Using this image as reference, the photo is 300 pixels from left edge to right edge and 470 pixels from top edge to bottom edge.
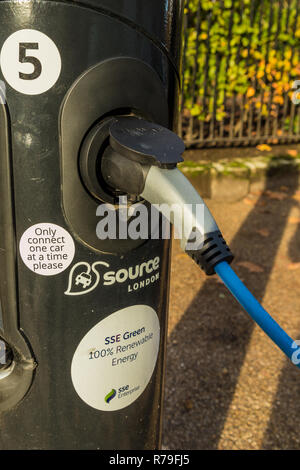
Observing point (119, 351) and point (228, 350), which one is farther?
point (228, 350)

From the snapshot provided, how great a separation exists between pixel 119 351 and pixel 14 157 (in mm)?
482

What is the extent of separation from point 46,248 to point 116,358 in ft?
1.01

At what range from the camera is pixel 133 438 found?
52.7 inches

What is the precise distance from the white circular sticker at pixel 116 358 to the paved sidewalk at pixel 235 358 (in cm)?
127

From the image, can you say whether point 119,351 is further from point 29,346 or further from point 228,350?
point 228,350

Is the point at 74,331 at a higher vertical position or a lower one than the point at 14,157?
lower

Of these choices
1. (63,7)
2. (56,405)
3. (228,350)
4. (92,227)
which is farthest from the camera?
(228,350)

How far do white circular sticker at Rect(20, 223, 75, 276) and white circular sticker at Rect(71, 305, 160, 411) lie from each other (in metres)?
0.17

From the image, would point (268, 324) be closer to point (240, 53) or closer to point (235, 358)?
point (235, 358)

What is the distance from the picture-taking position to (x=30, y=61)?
37.4 inches

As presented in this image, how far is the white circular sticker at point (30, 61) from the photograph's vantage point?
37.3 inches

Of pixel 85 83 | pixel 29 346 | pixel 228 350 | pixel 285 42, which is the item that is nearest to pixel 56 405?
pixel 29 346

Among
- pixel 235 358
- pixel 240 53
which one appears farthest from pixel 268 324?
pixel 240 53
